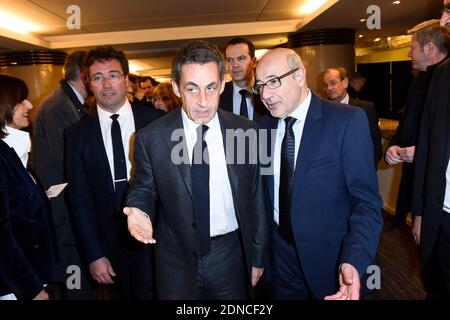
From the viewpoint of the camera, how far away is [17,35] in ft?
24.2

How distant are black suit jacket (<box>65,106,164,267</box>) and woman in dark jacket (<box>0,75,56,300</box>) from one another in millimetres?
174

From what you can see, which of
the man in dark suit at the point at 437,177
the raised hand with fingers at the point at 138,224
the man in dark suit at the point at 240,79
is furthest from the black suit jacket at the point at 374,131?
the raised hand with fingers at the point at 138,224

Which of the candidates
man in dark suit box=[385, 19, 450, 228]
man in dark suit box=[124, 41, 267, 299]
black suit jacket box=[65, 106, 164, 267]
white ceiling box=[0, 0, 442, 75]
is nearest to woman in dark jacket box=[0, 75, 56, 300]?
black suit jacket box=[65, 106, 164, 267]

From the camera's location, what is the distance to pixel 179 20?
7676 mm

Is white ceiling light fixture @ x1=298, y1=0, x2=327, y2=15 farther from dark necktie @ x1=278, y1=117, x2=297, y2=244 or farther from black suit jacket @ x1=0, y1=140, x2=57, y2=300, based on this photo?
black suit jacket @ x1=0, y1=140, x2=57, y2=300

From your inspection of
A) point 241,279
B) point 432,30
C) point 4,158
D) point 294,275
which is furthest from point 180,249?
point 432,30

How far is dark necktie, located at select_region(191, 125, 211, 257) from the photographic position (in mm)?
1563

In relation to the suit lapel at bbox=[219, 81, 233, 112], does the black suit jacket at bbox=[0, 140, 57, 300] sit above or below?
below

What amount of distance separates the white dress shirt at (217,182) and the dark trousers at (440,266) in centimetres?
108

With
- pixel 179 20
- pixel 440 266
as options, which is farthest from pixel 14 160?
pixel 179 20

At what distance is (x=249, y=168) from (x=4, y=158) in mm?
1164

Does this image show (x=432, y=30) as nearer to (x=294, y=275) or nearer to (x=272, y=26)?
(x=294, y=275)

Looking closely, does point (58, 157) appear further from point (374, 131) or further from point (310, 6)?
point (310, 6)

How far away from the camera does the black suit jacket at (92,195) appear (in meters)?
2.03
